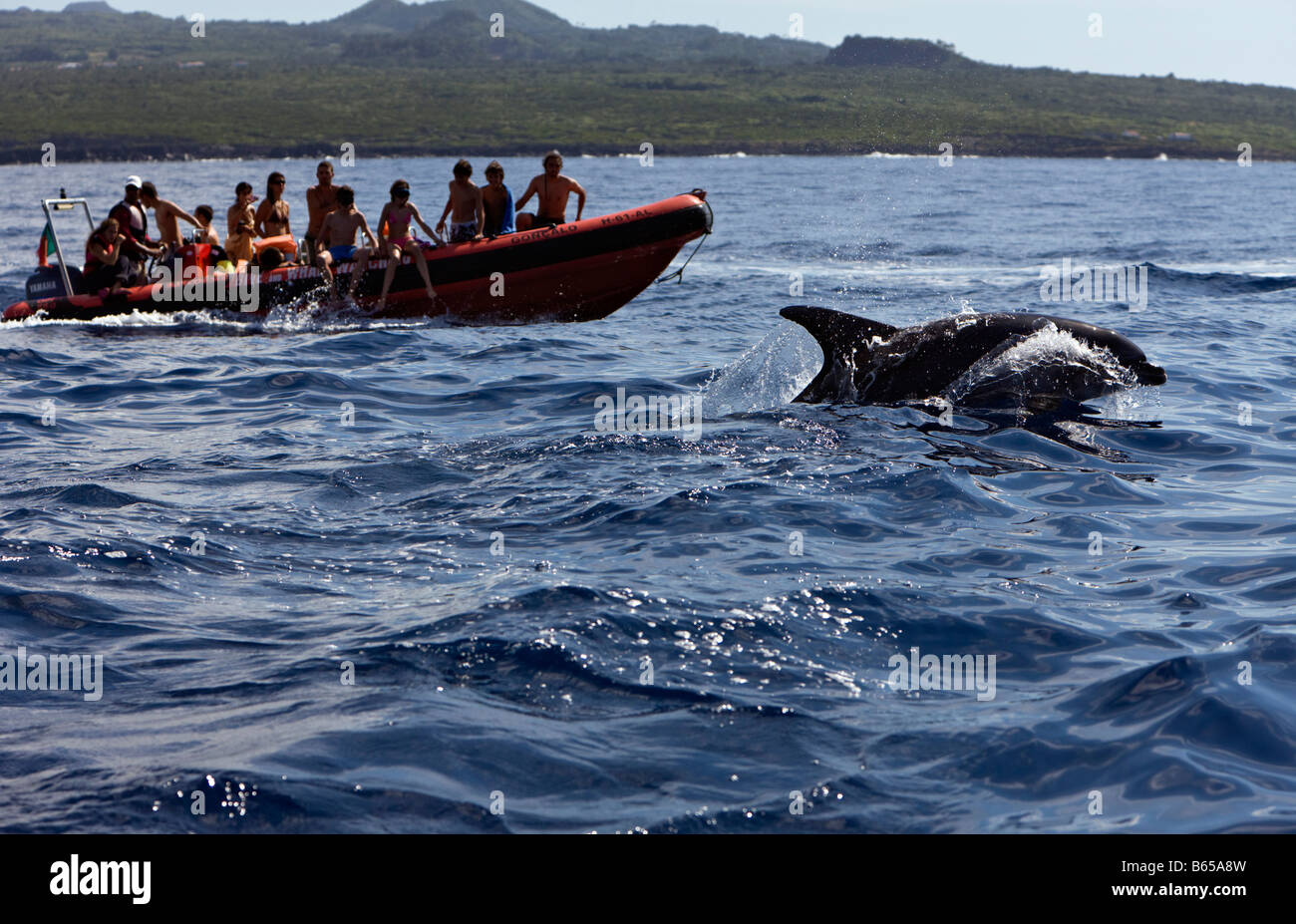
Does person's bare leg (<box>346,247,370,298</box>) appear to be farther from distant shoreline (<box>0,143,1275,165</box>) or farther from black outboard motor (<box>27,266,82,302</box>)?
distant shoreline (<box>0,143,1275,165</box>)

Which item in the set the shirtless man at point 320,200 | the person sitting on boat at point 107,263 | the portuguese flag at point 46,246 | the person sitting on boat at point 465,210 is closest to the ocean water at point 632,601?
the person sitting on boat at point 465,210

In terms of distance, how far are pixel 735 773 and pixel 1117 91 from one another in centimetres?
14731

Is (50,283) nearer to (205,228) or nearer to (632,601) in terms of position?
(205,228)

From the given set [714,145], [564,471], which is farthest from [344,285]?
[714,145]

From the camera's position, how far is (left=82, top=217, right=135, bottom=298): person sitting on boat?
1756 cm

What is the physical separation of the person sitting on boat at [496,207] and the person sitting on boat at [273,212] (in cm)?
343

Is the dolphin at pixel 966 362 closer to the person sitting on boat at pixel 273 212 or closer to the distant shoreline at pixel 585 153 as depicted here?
the person sitting on boat at pixel 273 212

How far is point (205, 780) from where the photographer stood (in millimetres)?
4727

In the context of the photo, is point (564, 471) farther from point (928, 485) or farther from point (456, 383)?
point (456, 383)

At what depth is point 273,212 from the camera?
1898 centimetres

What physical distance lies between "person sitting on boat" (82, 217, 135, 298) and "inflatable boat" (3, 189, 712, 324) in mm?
176
